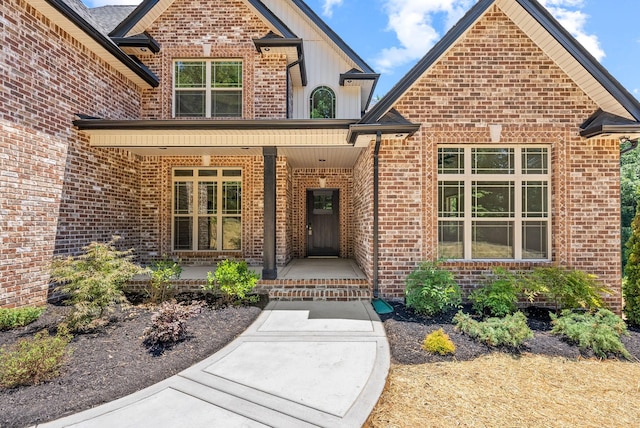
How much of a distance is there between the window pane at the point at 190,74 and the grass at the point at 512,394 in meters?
8.41

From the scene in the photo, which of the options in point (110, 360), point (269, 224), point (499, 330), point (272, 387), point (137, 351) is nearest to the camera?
point (272, 387)

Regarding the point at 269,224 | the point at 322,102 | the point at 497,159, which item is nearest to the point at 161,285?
the point at 269,224

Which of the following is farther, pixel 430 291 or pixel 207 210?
pixel 207 210

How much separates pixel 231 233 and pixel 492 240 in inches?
247

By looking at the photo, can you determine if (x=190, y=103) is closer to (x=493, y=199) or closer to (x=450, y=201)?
(x=450, y=201)

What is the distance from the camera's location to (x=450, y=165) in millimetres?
6199

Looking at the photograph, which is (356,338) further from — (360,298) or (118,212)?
(118,212)

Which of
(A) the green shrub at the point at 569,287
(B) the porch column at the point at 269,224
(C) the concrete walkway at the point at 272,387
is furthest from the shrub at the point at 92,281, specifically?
(A) the green shrub at the point at 569,287

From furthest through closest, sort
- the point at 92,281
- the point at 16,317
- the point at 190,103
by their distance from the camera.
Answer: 1. the point at 190,103
2. the point at 92,281
3. the point at 16,317

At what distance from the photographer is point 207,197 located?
863 cm

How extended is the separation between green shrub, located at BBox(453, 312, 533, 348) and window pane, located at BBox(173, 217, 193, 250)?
22.6ft

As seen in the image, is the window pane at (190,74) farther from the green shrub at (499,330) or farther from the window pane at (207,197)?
the green shrub at (499,330)

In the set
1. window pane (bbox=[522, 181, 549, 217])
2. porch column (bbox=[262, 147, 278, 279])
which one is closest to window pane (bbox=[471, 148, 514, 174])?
window pane (bbox=[522, 181, 549, 217])

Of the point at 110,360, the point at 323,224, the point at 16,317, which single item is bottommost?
the point at 110,360
